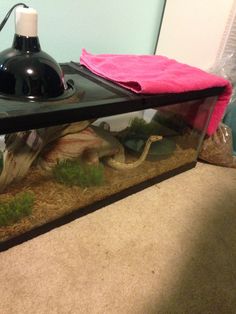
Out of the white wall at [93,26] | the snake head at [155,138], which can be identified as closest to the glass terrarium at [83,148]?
the snake head at [155,138]

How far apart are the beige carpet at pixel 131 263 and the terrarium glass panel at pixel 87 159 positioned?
7 centimetres

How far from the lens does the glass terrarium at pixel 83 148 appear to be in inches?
25.5

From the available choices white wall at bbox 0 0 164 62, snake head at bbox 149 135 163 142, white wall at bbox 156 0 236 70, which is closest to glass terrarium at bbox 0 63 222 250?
snake head at bbox 149 135 163 142

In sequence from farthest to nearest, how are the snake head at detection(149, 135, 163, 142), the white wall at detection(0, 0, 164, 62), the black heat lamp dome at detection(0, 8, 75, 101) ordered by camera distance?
the snake head at detection(149, 135, 163, 142)
the white wall at detection(0, 0, 164, 62)
the black heat lamp dome at detection(0, 8, 75, 101)

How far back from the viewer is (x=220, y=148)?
120 cm

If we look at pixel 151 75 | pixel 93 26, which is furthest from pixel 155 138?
pixel 93 26

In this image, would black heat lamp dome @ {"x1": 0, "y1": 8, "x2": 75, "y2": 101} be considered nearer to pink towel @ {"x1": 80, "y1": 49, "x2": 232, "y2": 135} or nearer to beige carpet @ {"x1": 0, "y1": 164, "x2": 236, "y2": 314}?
pink towel @ {"x1": 80, "y1": 49, "x2": 232, "y2": 135}

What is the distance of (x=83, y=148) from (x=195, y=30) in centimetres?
73

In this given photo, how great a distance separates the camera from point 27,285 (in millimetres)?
638

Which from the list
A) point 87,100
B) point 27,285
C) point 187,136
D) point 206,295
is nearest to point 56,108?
point 87,100

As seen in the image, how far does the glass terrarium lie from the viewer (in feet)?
2.13

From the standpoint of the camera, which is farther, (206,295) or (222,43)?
(222,43)

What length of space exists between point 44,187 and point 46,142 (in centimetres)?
13

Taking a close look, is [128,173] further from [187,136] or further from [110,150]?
[187,136]
